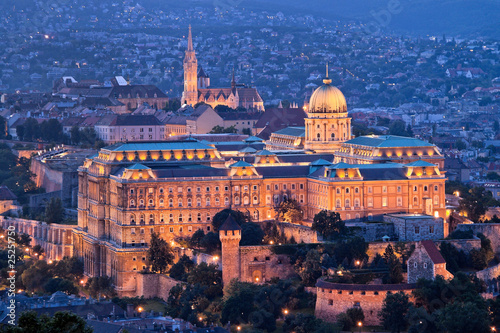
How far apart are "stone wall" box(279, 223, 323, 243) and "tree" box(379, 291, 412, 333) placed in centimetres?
1456

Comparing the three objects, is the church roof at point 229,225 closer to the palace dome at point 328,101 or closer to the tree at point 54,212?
the palace dome at point 328,101

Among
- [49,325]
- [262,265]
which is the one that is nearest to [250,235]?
[262,265]

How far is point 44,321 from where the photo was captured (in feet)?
199

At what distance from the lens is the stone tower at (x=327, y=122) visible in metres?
138

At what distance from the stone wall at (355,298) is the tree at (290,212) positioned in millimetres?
20841

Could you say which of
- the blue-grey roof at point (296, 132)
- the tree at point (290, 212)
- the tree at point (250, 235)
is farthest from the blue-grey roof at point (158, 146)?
the tree at point (250, 235)

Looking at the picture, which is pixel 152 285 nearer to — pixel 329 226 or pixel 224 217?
pixel 224 217

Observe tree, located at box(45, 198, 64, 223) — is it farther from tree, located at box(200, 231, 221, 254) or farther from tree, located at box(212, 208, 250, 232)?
tree, located at box(200, 231, 221, 254)

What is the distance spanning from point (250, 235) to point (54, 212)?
33359mm

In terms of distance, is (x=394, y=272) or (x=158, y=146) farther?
(x=158, y=146)

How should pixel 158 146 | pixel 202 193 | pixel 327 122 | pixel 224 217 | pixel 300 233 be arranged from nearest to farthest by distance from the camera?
pixel 300 233
pixel 224 217
pixel 202 193
pixel 158 146
pixel 327 122

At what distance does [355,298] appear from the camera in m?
98.6

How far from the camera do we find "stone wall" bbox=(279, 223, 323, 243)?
11179 cm

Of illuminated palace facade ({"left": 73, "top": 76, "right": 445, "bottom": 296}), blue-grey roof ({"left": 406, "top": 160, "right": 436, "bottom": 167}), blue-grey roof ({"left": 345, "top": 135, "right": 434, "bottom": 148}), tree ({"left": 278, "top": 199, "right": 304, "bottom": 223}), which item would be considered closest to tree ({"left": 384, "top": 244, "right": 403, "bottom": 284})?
illuminated palace facade ({"left": 73, "top": 76, "right": 445, "bottom": 296})
